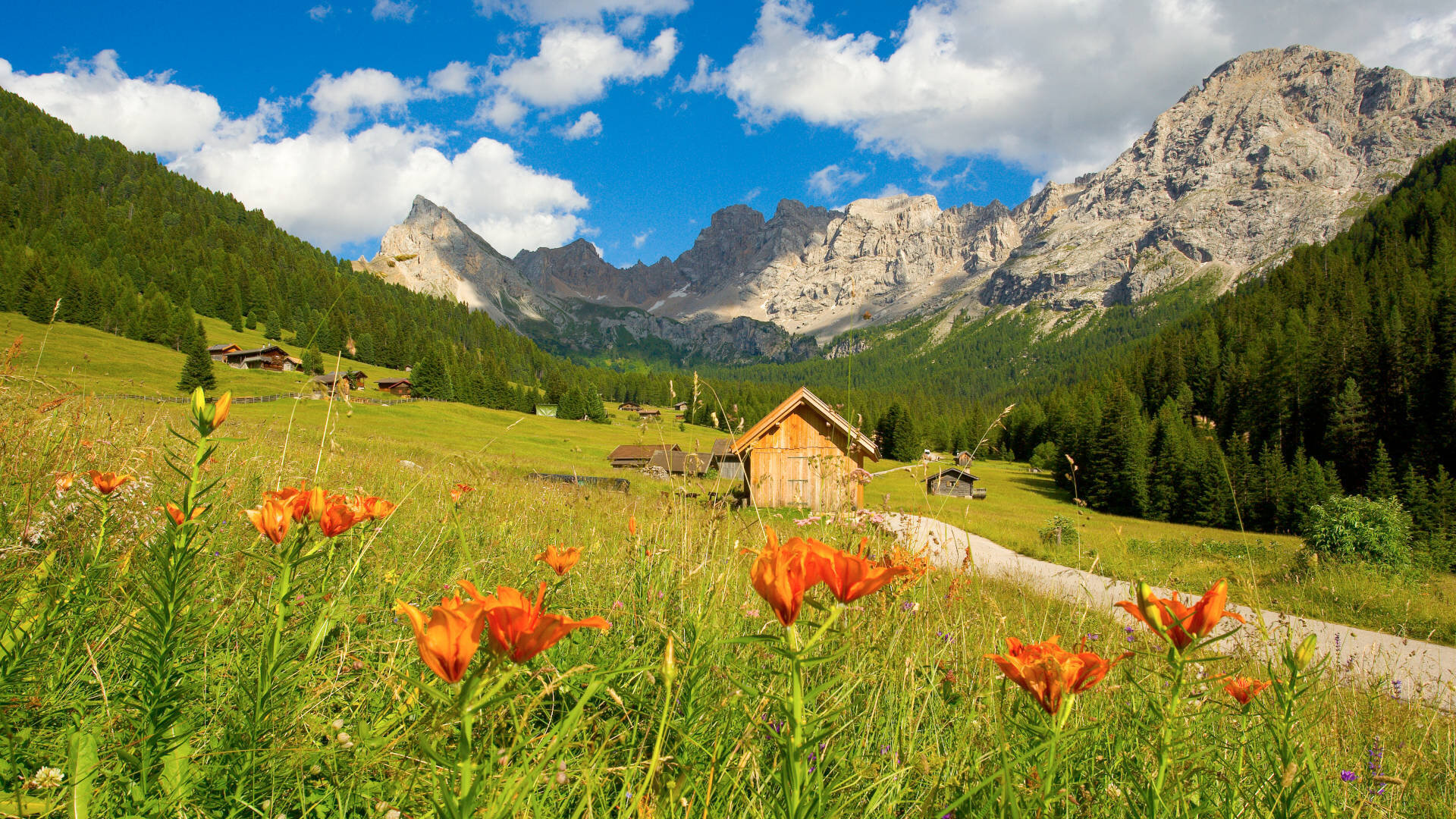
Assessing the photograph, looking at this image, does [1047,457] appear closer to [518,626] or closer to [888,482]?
[888,482]

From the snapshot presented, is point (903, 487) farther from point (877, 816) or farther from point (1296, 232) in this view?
point (1296, 232)

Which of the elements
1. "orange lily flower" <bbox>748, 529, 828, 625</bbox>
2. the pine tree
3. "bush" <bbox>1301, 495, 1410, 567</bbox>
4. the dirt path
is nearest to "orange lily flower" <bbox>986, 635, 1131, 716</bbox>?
"orange lily flower" <bbox>748, 529, 828, 625</bbox>

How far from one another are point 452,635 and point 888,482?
4576 centimetres

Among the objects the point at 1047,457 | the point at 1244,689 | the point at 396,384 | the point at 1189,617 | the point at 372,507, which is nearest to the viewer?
the point at 1189,617

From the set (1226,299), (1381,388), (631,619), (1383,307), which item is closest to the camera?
(631,619)

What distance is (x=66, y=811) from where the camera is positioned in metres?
1.19

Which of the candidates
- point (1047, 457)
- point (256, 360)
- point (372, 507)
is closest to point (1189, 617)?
point (372, 507)

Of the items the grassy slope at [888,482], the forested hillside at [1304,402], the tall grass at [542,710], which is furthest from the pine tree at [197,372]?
the forested hillside at [1304,402]

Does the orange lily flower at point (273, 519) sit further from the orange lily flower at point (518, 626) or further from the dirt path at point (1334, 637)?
the dirt path at point (1334, 637)

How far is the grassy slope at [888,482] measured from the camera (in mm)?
6537

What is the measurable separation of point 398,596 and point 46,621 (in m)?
1.20

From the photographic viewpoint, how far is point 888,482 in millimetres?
44375

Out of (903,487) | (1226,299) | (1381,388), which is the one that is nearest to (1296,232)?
(1226,299)

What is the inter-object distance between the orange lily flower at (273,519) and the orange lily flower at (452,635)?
111cm
